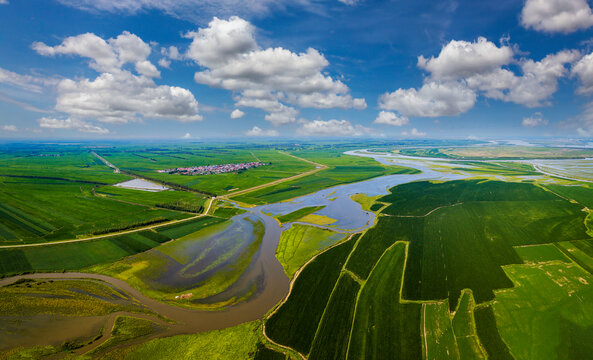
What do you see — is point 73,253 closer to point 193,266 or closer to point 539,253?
point 193,266

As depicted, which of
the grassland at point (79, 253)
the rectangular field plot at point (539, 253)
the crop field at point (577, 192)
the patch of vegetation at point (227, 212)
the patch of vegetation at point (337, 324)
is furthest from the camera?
the crop field at point (577, 192)

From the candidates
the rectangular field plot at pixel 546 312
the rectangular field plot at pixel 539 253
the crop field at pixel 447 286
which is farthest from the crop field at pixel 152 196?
the rectangular field plot at pixel 539 253

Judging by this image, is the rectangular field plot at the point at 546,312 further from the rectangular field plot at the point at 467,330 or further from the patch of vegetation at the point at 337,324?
the patch of vegetation at the point at 337,324

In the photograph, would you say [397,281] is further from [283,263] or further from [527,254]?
[527,254]

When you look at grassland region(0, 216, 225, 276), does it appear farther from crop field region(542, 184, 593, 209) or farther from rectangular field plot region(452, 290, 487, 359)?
crop field region(542, 184, 593, 209)

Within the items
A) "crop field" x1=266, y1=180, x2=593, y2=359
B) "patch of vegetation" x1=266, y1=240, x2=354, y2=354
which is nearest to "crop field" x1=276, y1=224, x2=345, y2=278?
"patch of vegetation" x1=266, y1=240, x2=354, y2=354

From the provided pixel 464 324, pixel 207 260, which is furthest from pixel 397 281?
pixel 207 260
